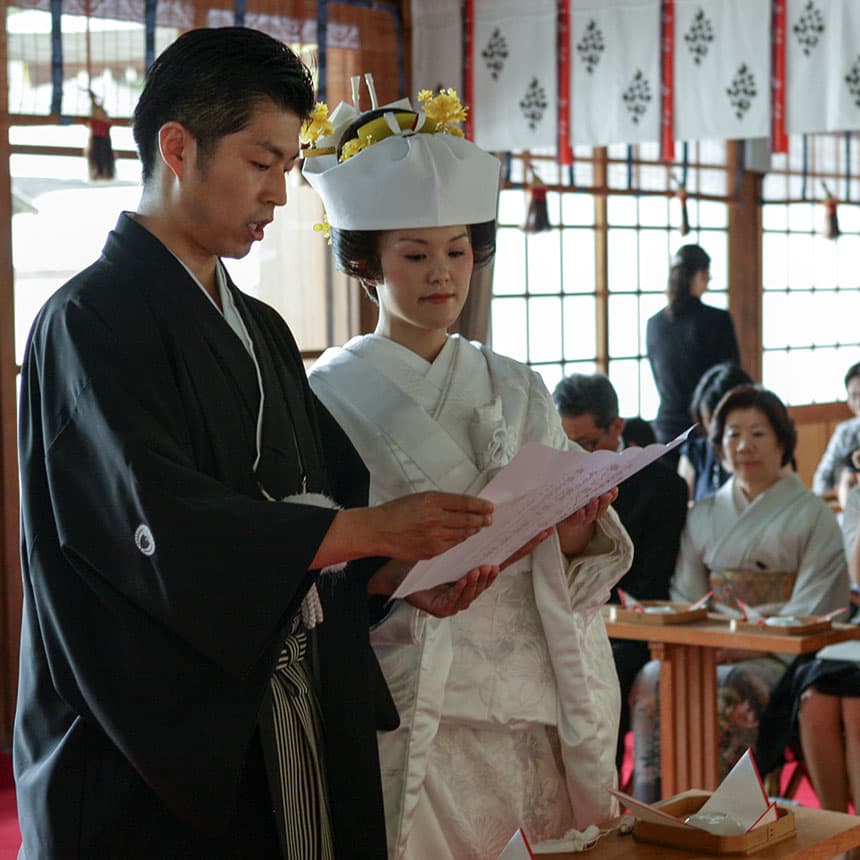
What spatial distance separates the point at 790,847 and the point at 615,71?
151 inches

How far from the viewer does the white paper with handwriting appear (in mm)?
1504

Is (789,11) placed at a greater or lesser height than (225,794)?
greater

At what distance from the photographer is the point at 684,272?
659cm

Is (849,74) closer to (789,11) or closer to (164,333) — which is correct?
(789,11)

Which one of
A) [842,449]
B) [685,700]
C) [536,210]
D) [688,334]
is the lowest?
[685,700]

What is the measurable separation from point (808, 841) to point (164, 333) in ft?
3.81

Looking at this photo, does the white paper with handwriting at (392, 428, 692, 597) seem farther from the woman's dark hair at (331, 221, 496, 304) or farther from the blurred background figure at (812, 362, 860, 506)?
the blurred background figure at (812, 362, 860, 506)

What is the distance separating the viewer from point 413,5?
221 inches

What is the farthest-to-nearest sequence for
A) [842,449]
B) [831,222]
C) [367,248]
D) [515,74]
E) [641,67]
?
1. [831,222]
2. [842,449]
3. [515,74]
4. [641,67]
5. [367,248]

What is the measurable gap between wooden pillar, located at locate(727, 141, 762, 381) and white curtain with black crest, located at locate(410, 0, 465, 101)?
11.4 feet

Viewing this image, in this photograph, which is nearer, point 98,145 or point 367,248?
point 367,248

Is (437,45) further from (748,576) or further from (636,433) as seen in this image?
(748,576)

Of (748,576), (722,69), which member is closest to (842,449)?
(722,69)

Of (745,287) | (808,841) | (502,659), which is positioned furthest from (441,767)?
(745,287)
